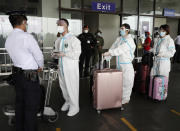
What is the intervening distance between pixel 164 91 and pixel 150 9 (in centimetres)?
679

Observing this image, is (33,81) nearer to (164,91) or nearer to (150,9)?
(164,91)

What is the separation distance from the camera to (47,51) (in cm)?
702

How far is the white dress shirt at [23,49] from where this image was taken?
209 centimetres

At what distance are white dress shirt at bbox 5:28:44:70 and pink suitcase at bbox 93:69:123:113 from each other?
1.32 meters

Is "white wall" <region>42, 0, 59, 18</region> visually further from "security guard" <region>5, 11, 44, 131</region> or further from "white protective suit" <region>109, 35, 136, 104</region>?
"security guard" <region>5, 11, 44, 131</region>

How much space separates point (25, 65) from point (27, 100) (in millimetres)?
455

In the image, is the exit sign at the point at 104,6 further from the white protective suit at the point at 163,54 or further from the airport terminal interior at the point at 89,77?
the white protective suit at the point at 163,54

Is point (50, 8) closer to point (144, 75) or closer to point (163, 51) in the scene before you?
point (144, 75)

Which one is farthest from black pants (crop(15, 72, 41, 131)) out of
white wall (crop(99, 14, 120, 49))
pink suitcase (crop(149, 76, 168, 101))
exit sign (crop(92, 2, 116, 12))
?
white wall (crop(99, 14, 120, 49))

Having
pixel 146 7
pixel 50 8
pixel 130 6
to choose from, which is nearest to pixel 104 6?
pixel 130 6

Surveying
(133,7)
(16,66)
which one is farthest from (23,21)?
(133,7)

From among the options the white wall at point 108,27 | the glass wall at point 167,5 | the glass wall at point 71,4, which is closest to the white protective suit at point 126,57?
the glass wall at point 71,4

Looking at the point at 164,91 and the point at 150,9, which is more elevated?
the point at 150,9

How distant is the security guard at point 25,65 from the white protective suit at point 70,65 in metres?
0.86
